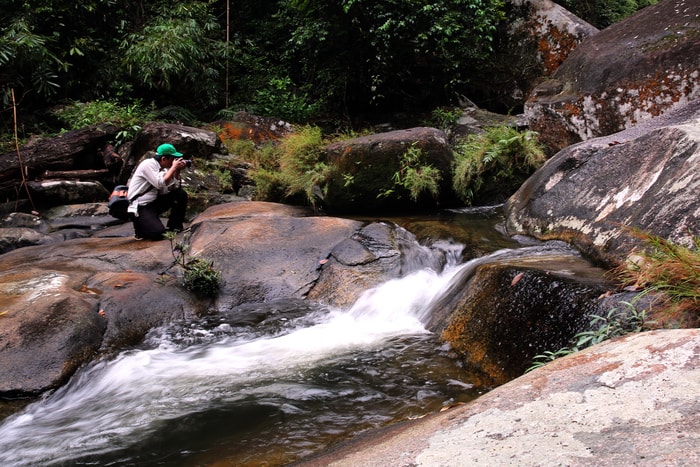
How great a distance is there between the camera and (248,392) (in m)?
3.98

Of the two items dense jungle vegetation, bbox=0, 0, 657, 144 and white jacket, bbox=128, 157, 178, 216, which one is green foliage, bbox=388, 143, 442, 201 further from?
dense jungle vegetation, bbox=0, 0, 657, 144

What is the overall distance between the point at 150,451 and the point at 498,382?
235 cm

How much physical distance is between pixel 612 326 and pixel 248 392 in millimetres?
2589

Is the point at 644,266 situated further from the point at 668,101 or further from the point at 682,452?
the point at 668,101

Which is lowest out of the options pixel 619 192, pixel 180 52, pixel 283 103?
pixel 619 192

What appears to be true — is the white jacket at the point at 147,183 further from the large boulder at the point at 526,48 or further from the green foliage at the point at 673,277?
the large boulder at the point at 526,48

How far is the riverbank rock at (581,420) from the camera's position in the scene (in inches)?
66.7

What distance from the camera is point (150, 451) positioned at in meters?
3.24

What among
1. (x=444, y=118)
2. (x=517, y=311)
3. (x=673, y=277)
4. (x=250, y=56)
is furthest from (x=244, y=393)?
(x=250, y=56)

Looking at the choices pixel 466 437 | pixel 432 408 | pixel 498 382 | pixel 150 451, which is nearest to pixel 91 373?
pixel 150 451

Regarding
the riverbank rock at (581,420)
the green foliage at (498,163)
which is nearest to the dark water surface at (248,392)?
the riverbank rock at (581,420)

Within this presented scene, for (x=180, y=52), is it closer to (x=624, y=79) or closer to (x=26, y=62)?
(x=26, y=62)

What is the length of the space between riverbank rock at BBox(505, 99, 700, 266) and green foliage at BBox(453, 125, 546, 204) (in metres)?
1.21

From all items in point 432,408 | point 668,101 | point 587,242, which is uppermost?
point 668,101
